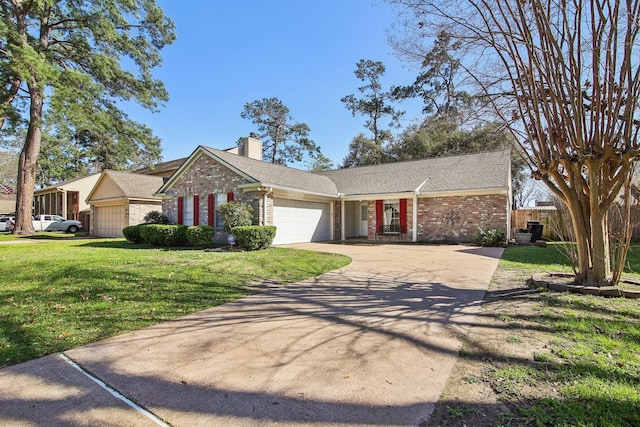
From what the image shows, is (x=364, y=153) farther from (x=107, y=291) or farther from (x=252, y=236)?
(x=107, y=291)

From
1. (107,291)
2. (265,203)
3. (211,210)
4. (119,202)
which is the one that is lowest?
(107,291)

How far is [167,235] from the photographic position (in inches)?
553

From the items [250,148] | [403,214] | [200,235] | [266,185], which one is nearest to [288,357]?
[266,185]

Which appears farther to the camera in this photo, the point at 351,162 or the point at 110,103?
the point at 351,162

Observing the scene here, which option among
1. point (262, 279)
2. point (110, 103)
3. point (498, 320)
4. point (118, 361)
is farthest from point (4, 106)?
point (498, 320)

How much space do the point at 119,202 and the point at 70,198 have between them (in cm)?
1659

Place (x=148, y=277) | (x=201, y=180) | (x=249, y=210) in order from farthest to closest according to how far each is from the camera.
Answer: (x=201, y=180)
(x=249, y=210)
(x=148, y=277)

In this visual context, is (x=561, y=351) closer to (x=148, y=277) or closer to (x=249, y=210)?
(x=148, y=277)

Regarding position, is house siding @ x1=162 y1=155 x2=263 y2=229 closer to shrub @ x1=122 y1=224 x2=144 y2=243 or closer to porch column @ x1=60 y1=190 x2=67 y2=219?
shrub @ x1=122 y1=224 x2=144 y2=243

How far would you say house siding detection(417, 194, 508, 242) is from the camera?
48.2 feet

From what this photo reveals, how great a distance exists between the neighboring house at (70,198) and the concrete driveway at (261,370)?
99.8ft

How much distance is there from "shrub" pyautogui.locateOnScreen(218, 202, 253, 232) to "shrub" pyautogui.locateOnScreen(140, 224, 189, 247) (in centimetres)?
221

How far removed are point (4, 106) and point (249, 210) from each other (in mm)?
16969

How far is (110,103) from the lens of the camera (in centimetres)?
2180
